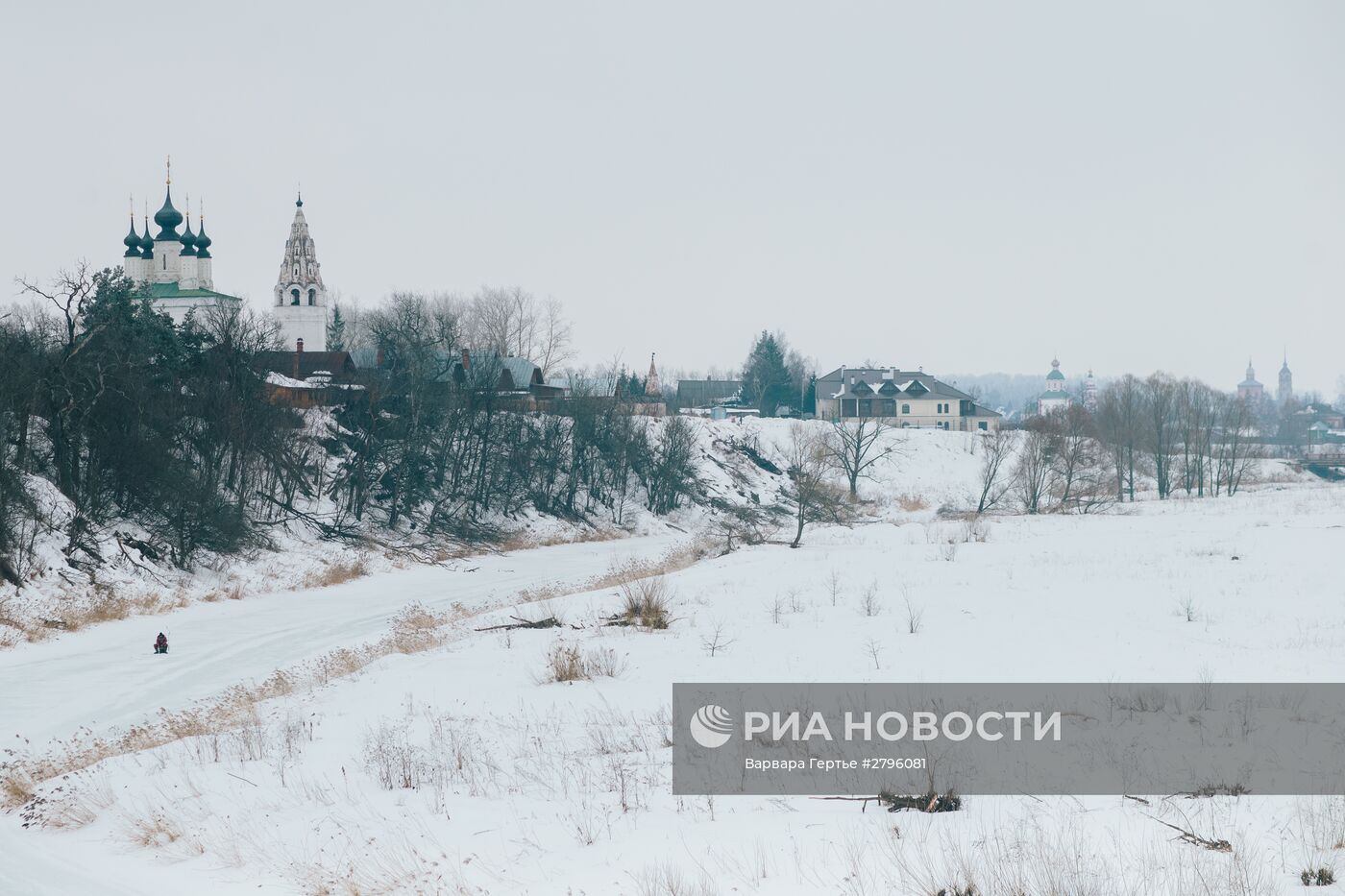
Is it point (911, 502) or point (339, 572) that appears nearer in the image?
point (339, 572)

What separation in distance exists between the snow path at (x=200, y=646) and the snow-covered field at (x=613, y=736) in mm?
131

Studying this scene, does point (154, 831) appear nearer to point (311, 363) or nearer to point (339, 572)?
point (339, 572)

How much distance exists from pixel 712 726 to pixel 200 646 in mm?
17566

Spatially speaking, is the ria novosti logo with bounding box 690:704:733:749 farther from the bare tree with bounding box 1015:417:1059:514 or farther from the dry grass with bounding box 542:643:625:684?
the bare tree with bounding box 1015:417:1059:514

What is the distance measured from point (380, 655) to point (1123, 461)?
6539 cm

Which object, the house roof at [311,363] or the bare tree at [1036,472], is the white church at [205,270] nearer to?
the house roof at [311,363]

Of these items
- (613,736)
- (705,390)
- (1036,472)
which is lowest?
(613,736)

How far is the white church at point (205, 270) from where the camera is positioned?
287 ft

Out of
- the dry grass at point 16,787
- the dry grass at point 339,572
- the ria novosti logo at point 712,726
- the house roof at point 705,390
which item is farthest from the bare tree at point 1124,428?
the dry grass at point 16,787

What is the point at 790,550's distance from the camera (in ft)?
142

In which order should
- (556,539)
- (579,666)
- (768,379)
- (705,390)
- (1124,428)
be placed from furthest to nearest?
(705,390), (768,379), (1124,428), (556,539), (579,666)

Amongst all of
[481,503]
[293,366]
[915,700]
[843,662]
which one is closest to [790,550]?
[481,503]

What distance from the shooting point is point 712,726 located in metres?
14.0

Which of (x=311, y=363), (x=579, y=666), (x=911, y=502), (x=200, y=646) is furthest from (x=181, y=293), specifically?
(x=579, y=666)
